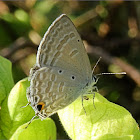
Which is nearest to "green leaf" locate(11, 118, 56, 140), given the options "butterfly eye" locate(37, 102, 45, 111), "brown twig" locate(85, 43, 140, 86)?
"butterfly eye" locate(37, 102, 45, 111)

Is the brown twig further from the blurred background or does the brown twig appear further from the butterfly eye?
the butterfly eye

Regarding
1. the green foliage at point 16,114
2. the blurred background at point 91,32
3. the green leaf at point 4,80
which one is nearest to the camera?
the green foliage at point 16,114

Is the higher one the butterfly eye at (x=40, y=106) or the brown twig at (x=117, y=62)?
the butterfly eye at (x=40, y=106)

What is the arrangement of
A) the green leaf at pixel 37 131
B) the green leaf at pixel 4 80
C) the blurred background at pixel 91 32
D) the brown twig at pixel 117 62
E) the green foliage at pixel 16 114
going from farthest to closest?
the blurred background at pixel 91 32
the brown twig at pixel 117 62
the green leaf at pixel 4 80
the green foliage at pixel 16 114
the green leaf at pixel 37 131

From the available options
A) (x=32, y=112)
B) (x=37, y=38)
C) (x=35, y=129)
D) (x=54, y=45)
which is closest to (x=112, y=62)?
(x=37, y=38)

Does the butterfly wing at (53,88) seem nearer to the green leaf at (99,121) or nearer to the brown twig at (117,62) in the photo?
the green leaf at (99,121)

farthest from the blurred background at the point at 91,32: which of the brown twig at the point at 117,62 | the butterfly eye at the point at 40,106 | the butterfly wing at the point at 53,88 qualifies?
the butterfly eye at the point at 40,106

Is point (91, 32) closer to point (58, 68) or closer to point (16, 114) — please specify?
point (58, 68)

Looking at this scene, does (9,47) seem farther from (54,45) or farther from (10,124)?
(10,124)
